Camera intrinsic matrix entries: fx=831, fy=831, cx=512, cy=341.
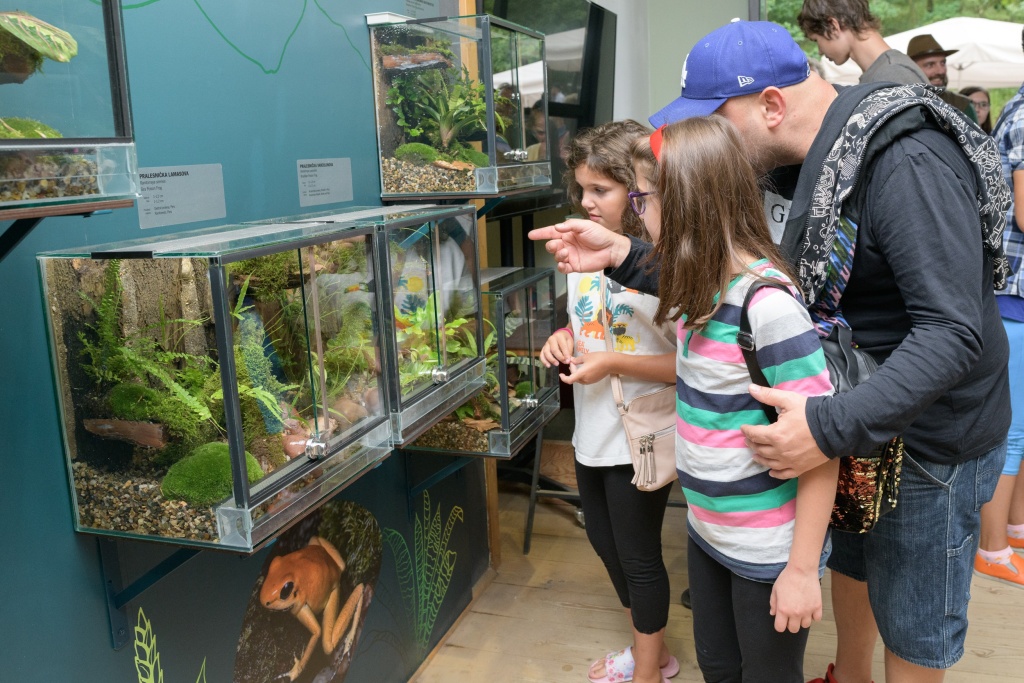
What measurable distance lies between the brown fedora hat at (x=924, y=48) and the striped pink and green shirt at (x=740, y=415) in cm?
363

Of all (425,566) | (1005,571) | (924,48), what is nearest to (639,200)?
(425,566)

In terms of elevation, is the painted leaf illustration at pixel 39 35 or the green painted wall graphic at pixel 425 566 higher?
the painted leaf illustration at pixel 39 35

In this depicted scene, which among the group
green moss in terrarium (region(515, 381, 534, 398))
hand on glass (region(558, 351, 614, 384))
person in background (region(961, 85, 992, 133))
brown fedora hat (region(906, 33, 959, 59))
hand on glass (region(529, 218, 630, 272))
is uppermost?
brown fedora hat (region(906, 33, 959, 59))

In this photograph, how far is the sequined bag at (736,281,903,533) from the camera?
140 cm

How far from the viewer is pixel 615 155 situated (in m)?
2.07

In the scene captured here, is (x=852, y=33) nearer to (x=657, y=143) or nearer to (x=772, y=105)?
(x=772, y=105)

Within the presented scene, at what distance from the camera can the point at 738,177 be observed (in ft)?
4.71

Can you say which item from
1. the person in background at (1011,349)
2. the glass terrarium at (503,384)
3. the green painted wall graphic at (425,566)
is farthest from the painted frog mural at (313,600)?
the person in background at (1011,349)

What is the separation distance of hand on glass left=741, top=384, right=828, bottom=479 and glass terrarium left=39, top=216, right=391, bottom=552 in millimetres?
736

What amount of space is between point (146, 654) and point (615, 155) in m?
1.49

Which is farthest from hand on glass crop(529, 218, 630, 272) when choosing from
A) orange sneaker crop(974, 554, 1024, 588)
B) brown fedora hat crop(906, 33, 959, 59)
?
brown fedora hat crop(906, 33, 959, 59)

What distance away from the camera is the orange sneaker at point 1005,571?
297 centimetres

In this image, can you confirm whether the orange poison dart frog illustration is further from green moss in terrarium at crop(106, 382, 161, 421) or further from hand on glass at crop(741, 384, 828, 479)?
hand on glass at crop(741, 384, 828, 479)

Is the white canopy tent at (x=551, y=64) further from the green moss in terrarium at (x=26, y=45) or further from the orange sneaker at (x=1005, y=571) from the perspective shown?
the orange sneaker at (x=1005, y=571)
